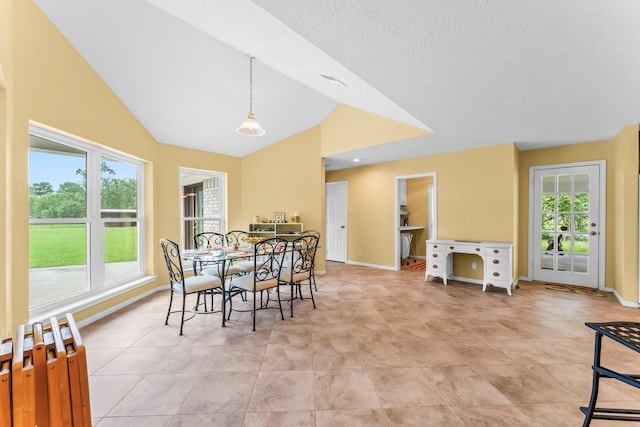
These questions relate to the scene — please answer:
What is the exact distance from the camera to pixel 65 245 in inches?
112

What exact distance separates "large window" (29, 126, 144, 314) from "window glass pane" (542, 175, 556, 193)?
653cm

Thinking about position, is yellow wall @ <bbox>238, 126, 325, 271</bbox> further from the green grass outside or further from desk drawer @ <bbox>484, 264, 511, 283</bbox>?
desk drawer @ <bbox>484, 264, 511, 283</bbox>

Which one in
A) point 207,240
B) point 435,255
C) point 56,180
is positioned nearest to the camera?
point 56,180

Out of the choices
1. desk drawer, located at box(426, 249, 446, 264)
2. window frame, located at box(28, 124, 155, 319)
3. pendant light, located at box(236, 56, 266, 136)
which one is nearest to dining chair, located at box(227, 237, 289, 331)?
pendant light, located at box(236, 56, 266, 136)

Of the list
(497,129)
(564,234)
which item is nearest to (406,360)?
(497,129)

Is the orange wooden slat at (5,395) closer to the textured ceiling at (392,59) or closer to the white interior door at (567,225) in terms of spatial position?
the textured ceiling at (392,59)

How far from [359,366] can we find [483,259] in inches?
118

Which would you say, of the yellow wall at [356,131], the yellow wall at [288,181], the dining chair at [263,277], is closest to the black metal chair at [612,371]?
the dining chair at [263,277]

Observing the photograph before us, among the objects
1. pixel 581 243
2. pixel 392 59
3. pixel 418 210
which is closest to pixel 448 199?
pixel 581 243

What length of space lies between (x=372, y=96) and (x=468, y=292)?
3.16 metres

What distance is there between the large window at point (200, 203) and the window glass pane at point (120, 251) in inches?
33.3

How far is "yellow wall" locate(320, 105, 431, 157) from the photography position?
398 cm

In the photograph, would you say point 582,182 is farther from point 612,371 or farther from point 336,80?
point 336,80

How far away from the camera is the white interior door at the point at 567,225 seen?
13.1 ft
